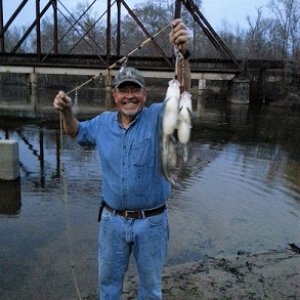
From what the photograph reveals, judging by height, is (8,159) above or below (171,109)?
below

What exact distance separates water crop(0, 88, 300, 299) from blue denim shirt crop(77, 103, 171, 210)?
241 cm

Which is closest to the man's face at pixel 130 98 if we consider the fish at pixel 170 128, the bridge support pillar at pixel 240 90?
the fish at pixel 170 128

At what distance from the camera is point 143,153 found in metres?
3.42

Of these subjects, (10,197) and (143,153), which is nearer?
(143,153)

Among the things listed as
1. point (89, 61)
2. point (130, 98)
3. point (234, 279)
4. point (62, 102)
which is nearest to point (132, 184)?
point (130, 98)

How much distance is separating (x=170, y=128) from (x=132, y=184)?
2.07 feet

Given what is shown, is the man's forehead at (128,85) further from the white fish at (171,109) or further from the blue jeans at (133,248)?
the blue jeans at (133,248)

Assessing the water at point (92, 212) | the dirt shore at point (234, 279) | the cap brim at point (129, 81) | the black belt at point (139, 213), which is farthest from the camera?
the water at point (92, 212)

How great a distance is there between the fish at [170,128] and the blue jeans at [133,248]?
18.7 inches

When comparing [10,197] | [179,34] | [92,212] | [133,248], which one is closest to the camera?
[179,34]

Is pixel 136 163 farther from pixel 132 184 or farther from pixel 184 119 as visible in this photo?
pixel 184 119

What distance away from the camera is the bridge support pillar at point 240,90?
3980 cm

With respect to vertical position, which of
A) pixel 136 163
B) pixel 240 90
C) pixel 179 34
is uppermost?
pixel 240 90

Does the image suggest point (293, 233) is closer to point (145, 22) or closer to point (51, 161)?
point (51, 161)
